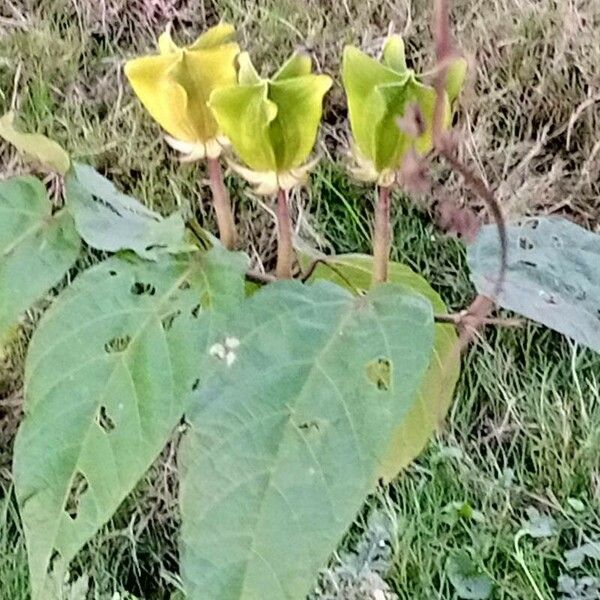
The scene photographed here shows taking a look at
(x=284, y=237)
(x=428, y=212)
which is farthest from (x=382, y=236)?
(x=428, y=212)

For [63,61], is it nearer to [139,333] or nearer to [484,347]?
[484,347]

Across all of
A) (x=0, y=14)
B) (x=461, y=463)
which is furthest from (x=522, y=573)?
(x=0, y=14)

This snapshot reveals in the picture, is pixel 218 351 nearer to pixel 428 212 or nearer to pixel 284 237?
pixel 284 237

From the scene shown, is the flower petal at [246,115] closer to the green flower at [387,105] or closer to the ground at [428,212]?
the green flower at [387,105]

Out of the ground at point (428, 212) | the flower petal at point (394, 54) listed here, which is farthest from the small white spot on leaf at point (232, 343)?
the ground at point (428, 212)

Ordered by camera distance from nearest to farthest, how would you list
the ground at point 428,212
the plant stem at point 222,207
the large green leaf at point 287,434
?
the large green leaf at point 287,434, the plant stem at point 222,207, the ground at point 428,212

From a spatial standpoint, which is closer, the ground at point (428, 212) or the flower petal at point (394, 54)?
the flower petal at point (394, 54)

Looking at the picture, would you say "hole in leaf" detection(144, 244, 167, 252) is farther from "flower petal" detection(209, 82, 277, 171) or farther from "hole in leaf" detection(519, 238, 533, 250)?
"hole in leaf" detection(519, 238, 533, 250)
